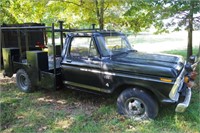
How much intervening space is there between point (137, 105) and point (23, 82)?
11.7 feet

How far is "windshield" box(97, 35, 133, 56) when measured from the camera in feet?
15.3

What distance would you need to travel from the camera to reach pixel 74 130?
3893mm

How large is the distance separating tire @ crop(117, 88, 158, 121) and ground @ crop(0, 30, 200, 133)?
141 mm

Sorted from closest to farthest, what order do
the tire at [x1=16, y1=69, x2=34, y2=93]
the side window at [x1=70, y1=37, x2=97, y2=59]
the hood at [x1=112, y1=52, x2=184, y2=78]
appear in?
the hood at [x1=112, y1=52, x2=184, y2=78] → the side window at [x1=70, y1=37, x2=97, y2=59] → the tire at [x1=16, y1=69, x2=34, y2=93]

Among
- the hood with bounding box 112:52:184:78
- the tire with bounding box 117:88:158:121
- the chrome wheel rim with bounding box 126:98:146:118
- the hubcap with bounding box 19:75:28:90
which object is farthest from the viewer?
the hubcap with bounding box 19:75:28:90

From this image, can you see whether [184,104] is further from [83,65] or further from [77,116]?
[83,65]

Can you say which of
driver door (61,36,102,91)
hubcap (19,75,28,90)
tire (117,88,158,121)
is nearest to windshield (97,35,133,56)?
driver door (61,36,102,91)

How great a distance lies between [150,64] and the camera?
4082 millimetres

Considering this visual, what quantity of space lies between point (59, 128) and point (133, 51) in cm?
253

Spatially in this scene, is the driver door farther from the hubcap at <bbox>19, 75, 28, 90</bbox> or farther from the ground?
the hubcap at <bbox>19, 75, 28, 90</bbox>

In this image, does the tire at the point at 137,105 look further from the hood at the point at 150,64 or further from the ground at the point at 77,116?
the hood at the point at 150,64

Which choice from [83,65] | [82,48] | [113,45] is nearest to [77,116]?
[83,65]

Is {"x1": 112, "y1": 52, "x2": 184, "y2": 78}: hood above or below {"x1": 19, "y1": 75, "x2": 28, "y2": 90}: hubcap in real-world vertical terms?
above

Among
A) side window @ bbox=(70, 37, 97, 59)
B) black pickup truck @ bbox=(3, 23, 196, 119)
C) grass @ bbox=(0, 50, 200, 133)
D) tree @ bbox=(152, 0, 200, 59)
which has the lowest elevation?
grass @ bbox=(0, 50, 200, 133)
